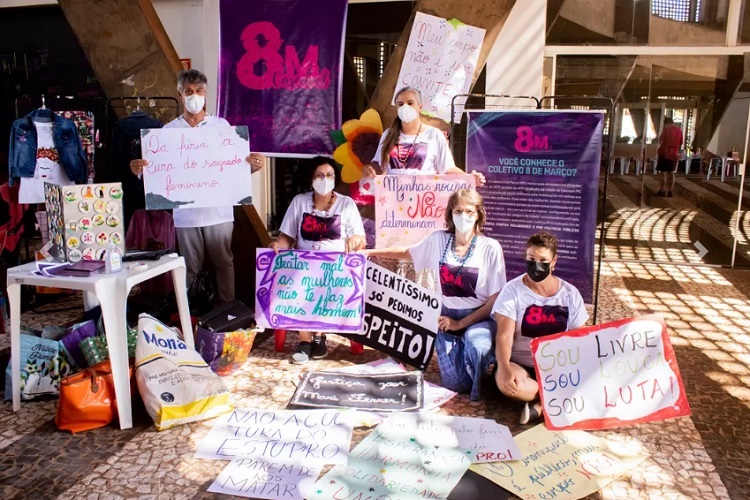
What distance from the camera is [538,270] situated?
10.7 ft

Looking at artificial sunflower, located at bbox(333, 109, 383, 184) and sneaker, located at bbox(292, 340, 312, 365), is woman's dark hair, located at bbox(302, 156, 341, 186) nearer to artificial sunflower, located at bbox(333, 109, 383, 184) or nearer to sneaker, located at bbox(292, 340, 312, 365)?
artificial sunflower, located at bbox(333, 109, 383, 184)

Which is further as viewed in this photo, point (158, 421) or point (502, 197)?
point (502, 197)

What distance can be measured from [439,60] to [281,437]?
133 inches

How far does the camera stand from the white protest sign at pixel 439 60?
502 centimetres

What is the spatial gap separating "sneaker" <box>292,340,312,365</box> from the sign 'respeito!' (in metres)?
0.34

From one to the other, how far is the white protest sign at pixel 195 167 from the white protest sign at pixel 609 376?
7.48ft

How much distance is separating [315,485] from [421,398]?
1.00m

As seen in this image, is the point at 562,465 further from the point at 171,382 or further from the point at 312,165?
the point at 312,165

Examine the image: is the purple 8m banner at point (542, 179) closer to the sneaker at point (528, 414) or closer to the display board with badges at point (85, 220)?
the sneaker at point (528, 414)

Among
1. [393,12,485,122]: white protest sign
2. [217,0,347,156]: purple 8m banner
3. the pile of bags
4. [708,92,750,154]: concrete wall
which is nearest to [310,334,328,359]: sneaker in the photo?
the pile of bags

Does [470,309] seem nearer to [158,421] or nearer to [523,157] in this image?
[523,157]

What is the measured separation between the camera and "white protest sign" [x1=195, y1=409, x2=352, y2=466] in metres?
2.91

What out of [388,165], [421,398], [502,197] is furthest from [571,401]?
[388,165]

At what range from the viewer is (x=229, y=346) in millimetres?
3906
